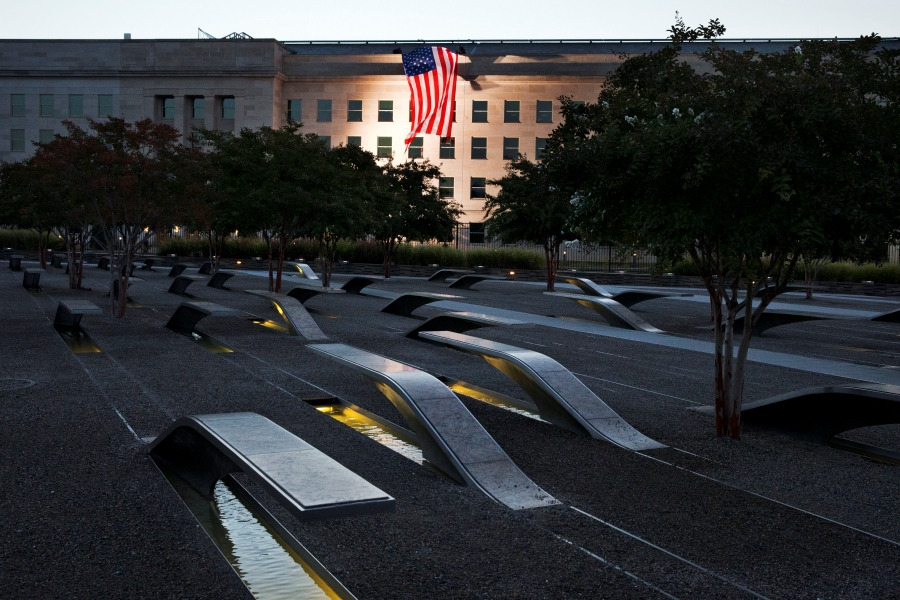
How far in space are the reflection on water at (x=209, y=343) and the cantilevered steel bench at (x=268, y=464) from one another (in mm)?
6943

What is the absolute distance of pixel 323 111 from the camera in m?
68.4

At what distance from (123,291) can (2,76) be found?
6058 centimetres

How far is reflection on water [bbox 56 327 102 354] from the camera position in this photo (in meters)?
14.1

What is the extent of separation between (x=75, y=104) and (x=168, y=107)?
717cm

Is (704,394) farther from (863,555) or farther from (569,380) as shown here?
(863,555)

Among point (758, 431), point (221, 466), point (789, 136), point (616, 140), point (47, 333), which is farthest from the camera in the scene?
point (47, 333)

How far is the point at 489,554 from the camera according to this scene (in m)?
5.55

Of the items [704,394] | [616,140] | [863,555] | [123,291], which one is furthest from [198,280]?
[863,555]

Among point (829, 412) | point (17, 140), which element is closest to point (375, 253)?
point (829, 412)

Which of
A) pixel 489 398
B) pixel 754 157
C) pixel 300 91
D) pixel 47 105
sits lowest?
pixel 489 398

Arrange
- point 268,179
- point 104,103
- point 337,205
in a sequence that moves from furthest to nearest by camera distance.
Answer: point 104,103 → point 337,205 → point 268,179

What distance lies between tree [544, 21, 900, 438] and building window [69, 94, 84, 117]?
6890 centimetres

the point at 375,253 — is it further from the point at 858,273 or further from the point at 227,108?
the point at 227,108

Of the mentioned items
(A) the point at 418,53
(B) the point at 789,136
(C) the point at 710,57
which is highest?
(A) the point at 418,53
